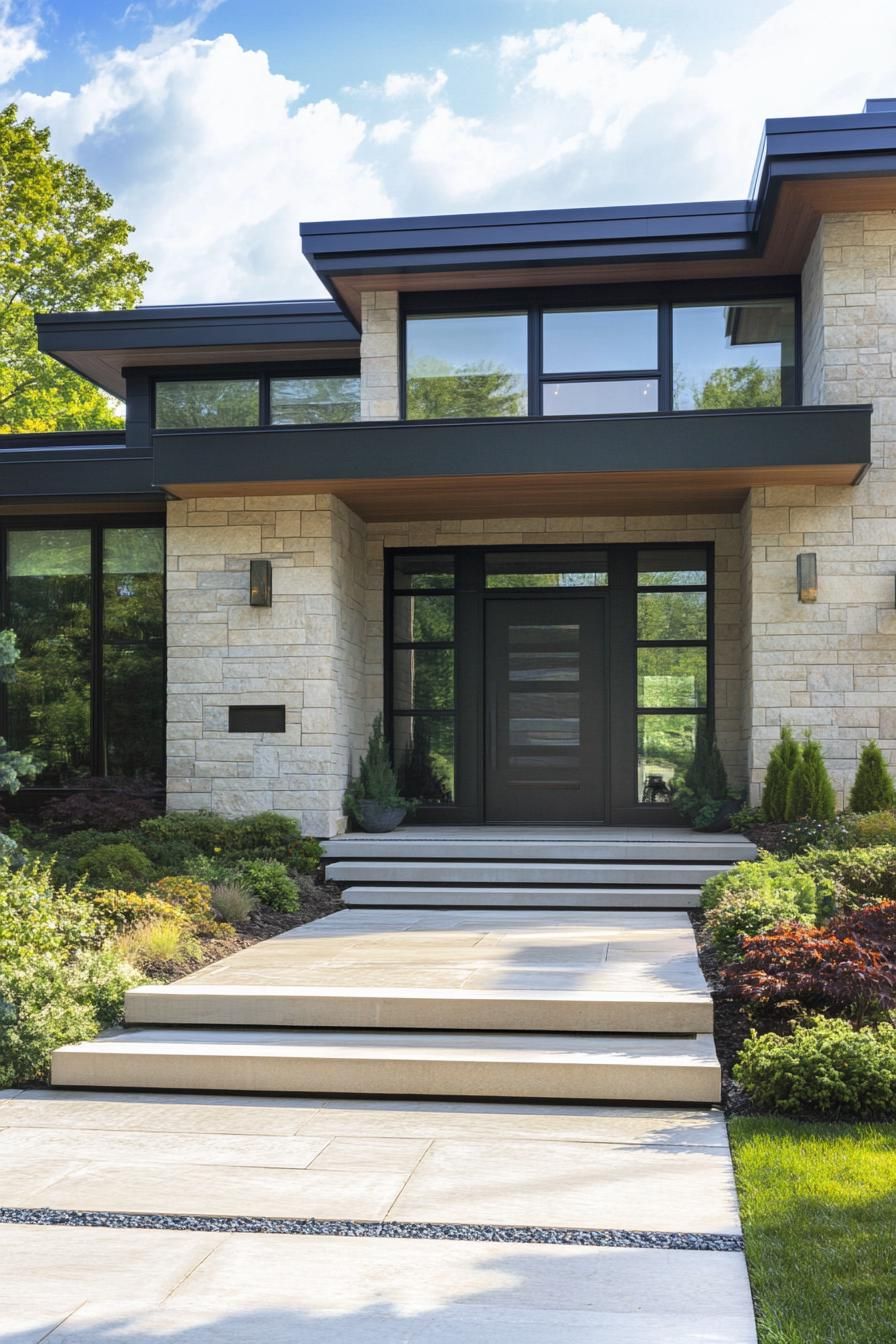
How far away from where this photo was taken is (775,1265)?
3709mm

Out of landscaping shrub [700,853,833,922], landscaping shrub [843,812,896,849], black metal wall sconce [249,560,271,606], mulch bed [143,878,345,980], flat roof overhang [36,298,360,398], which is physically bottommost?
mulch bed [143,878,345,980]

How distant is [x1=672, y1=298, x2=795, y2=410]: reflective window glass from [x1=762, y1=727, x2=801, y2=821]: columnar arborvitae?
3303 millimetres

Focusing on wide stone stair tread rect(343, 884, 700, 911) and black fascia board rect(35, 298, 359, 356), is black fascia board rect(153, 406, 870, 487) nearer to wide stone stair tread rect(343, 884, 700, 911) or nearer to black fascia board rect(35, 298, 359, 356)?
black fascia board rect(35, 298, 359, 356)

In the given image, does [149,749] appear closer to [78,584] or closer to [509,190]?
[78,584]

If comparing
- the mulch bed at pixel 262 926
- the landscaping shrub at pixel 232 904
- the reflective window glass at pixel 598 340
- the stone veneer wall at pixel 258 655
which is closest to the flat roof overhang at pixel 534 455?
the stone veneer wall at pixel 258 655

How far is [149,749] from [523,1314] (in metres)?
10.3

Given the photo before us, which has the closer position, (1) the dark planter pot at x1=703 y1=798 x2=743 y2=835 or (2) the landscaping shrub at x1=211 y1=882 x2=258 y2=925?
(2) the landscaping shrub at x1=211 y1=882 x2=258 y2=925

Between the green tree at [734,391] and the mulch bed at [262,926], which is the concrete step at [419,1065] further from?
the green tree at [734,391]

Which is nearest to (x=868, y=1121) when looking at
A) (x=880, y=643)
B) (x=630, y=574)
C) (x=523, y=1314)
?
(x=523, y=1314)

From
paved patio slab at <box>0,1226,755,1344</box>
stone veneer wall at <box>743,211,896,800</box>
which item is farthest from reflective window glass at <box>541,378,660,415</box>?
paved patio slab at <box>0,1226,755,1344</box>

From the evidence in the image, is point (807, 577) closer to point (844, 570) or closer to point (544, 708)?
point (844, 570)

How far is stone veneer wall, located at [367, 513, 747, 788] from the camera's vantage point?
1272 centimetres

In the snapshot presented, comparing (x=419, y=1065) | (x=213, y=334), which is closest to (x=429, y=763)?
(x=213, y=334)

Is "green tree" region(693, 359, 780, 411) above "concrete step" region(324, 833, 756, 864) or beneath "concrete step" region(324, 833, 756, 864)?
above
